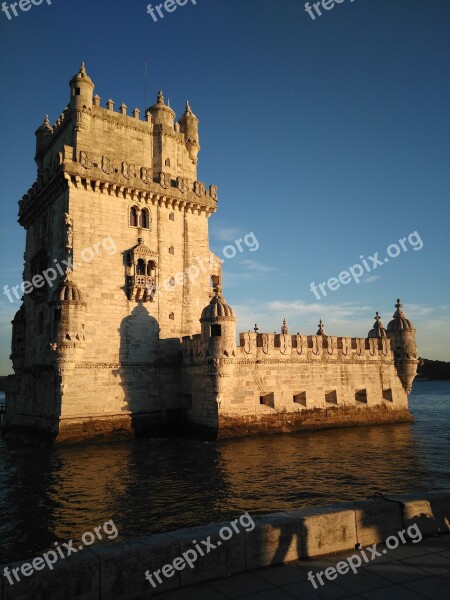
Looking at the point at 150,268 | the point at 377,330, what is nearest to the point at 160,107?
the point at 150,268

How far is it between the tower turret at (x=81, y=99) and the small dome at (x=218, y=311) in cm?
1484

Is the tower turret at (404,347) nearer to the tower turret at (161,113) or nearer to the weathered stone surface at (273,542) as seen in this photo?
the tower turret at (161,113)

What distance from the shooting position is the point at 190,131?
34531 mm

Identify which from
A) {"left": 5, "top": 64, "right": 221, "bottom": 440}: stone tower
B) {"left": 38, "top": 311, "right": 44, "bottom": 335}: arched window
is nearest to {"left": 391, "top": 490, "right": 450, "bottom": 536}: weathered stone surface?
{"left": 5, "top": 64, "right": 221, "bottom": 440}: stone tower

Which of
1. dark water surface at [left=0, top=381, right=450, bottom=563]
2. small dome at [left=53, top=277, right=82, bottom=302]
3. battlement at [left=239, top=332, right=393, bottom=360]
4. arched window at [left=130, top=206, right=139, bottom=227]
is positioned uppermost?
arched window at [left=130, top=206, right=139, bottom=227]

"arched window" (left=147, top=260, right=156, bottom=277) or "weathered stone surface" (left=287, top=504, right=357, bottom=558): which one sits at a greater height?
"arched window" (left=147, top=260, right=156, bottom=277)

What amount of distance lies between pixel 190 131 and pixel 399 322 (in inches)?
881

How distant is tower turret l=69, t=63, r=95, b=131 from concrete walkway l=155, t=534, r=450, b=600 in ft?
96.2

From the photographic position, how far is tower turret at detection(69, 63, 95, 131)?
2911 centimetres

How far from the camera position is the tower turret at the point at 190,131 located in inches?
1351

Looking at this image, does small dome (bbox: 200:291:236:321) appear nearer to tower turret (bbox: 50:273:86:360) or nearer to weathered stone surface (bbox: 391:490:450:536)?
tower turret (bbox: 50:273:86:360)

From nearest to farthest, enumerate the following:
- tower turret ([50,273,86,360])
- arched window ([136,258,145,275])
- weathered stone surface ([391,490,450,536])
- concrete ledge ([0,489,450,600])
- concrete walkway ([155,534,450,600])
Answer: concrete ledge ([0,489,450,600]) < concrete walkway ([155,534,450,600]) < weathered stone surface ([391,490,450,536]) < tower turret ([50,273,86,360]) < arched window ([136,258,145,275])

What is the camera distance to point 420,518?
7.21 metres

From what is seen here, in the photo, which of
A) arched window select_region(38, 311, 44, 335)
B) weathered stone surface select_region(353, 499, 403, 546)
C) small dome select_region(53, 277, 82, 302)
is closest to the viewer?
weathered stone surface select_region(353, 499, 403, 546)
